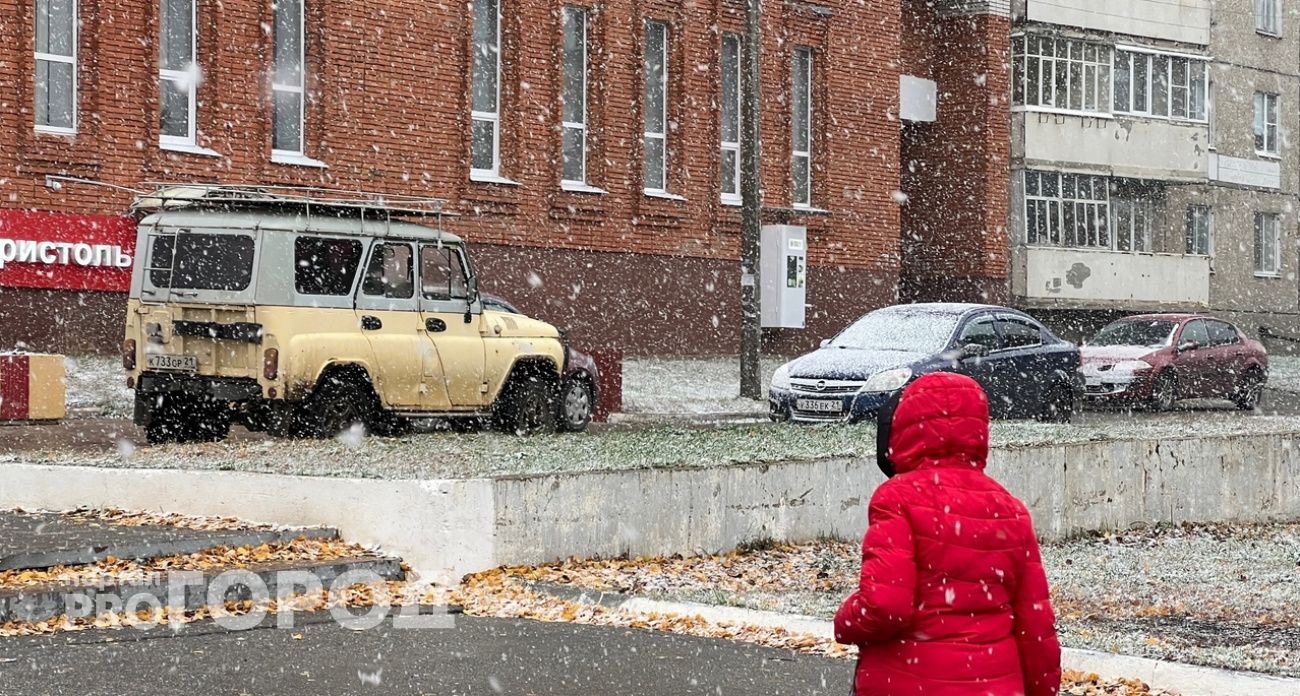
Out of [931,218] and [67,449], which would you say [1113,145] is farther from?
[67,449]

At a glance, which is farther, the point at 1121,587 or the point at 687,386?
the point at 687,386

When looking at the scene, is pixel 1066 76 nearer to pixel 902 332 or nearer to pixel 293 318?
pixel 902 332

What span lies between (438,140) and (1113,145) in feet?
68.2

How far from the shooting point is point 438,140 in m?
31.9

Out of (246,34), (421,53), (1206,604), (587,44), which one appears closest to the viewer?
(1206,604)

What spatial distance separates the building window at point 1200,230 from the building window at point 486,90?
23770 mm

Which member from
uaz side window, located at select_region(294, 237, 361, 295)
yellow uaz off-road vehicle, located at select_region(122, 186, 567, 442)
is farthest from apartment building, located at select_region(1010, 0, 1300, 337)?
uaz side window, located at select_region(294, 237, 361, 295)

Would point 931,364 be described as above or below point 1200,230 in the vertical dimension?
below

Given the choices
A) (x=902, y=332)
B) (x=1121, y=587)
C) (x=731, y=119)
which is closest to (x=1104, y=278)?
(x=731, y=119)

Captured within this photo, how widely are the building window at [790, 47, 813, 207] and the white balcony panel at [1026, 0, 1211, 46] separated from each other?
Answer: 29.7 ft

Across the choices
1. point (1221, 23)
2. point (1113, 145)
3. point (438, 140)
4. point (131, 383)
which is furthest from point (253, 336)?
point (1221, 23)

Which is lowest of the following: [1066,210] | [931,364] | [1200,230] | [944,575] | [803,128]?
[944,575]

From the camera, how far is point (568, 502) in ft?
38.4

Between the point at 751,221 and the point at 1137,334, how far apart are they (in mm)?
6349
